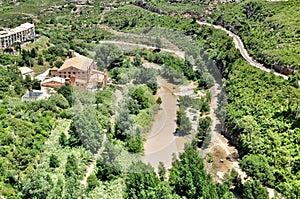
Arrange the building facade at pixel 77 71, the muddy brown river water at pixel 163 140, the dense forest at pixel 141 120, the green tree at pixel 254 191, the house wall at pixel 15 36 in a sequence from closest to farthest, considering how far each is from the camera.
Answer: the green tree at pixel 254 191
the dense forest at pixel 141 120
the muddy brown river water at pixel 163 140
the building facade at pixel 77 71
the house wall at pixel 15 36

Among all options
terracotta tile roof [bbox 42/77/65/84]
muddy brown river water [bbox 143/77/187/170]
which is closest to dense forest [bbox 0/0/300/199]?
muddy brown river water [bbox 143/77/187/170]

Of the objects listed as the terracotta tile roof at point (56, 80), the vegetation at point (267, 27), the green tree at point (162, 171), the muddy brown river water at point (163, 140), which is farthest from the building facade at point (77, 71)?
the vegetation at point (267, 27)

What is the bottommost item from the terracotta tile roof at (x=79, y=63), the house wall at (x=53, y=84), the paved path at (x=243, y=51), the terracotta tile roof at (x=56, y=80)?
the house wall at (x=53, y=84)

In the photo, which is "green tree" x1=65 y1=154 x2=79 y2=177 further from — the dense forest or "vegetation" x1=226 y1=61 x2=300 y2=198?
"vegetation" x1=226 y1=61 x2=300 y2=198

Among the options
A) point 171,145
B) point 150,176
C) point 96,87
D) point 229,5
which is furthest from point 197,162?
point 229,5

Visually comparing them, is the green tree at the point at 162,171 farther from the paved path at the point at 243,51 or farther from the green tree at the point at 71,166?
the paved path at the point at 243,51
